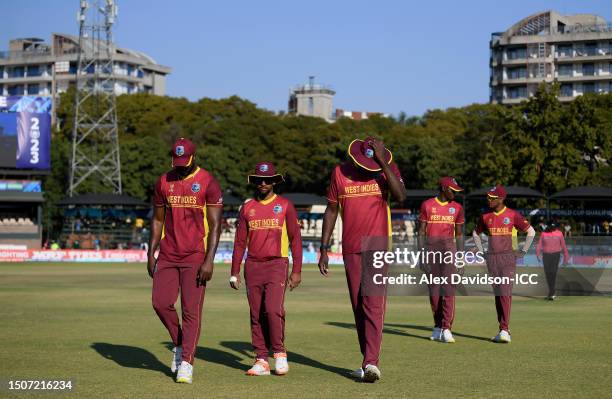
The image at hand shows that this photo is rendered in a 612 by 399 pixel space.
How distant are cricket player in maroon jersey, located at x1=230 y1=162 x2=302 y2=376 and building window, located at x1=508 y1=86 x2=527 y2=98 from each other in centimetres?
12539

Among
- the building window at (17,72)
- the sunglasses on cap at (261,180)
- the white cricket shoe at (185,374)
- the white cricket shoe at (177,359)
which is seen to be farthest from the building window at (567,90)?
the white cricket shoe at (185,374)

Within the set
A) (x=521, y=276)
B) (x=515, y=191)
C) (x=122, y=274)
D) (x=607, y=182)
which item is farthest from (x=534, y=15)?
(x=521, y=276)

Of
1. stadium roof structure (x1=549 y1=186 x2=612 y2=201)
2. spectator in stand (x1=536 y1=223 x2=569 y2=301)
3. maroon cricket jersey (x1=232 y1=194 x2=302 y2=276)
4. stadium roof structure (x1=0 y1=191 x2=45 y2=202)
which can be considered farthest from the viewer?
stadium roof structure (x1=0 y1=191 x2=45 y2=202)

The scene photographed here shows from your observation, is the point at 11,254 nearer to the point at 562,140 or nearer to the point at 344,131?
the point at 562,140

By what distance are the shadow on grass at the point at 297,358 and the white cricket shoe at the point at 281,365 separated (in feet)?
1.80

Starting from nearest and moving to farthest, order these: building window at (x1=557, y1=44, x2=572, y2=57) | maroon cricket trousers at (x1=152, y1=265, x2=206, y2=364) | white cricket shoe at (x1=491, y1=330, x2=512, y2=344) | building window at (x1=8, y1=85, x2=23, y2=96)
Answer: maroon cricket trousers at (x1=152, y1=265, x2=206, y2=364)
white cricket shoe at (x1=491, y1=330, x2=512, y2=344)
building window at (x1=557, y1=44, x2=572, y2=57)
building window at (x1=8, y1=85, x2=23, y2=96)

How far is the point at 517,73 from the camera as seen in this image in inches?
5246

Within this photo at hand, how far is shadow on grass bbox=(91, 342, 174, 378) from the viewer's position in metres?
11.7

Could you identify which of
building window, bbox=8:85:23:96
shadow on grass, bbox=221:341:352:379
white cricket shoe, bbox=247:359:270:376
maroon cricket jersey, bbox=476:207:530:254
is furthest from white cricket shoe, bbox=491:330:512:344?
building window, bbox=8:85:23:96

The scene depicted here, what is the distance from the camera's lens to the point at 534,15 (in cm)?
13225

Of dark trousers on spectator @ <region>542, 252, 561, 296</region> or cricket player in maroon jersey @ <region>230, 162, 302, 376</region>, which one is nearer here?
cricket player in maroon jersey @ <region>230, 162, 302, 376</region>

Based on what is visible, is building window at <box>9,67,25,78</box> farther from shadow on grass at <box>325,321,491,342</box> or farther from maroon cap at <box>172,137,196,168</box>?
maroon cap at <box>172,137,196,168</box>

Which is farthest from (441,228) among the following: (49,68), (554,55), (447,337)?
(49,68)

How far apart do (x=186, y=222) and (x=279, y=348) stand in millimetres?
1840
